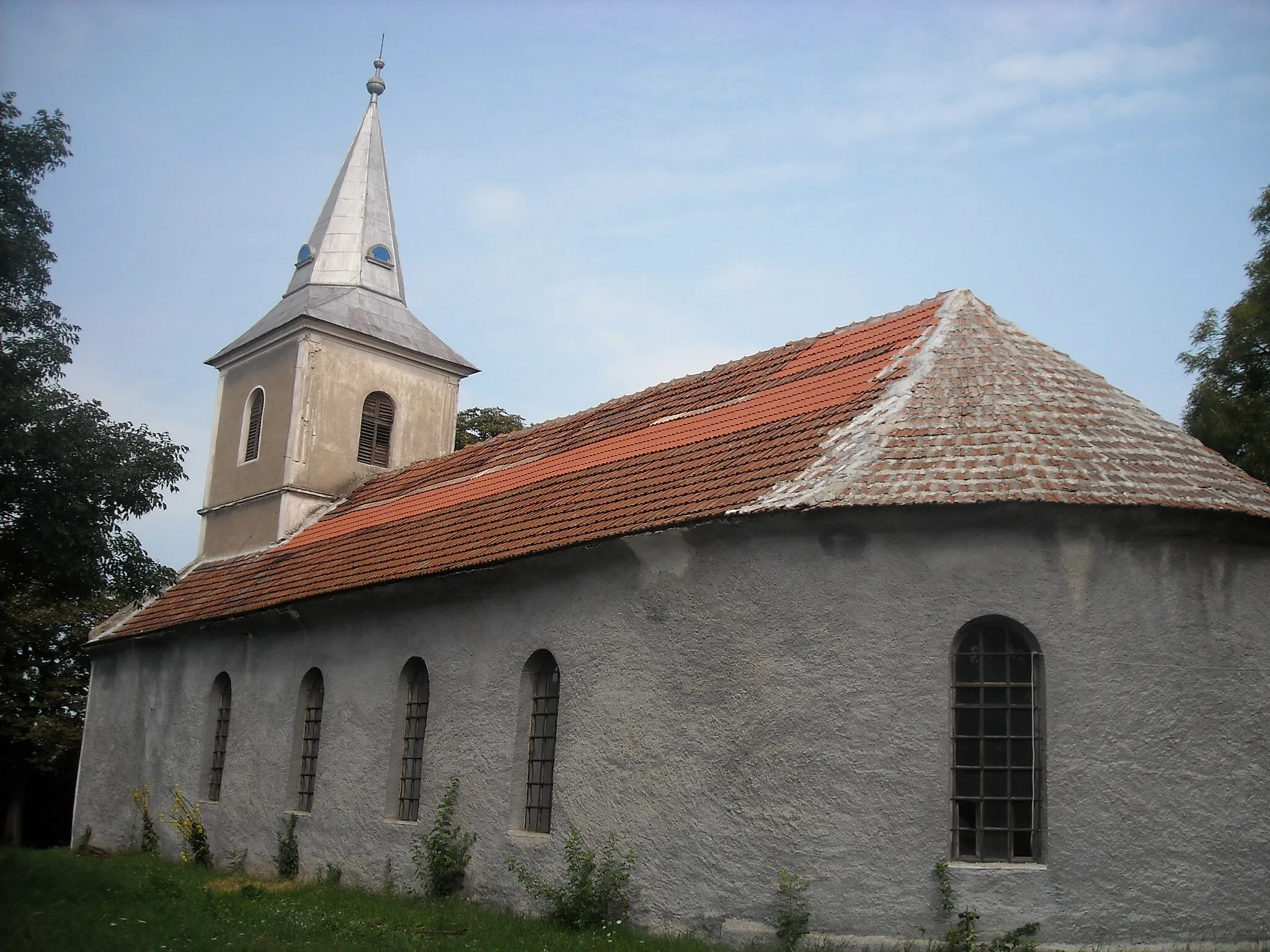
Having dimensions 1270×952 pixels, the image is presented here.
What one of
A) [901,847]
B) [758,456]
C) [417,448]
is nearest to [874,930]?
[901,847]

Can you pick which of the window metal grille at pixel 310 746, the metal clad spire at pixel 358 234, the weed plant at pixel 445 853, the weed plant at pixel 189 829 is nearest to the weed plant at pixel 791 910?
the weed plant at pixel 445 853

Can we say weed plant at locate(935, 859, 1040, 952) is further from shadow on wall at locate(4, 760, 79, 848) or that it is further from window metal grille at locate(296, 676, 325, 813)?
shadow on wall at locate(4, 760, 79, 848)

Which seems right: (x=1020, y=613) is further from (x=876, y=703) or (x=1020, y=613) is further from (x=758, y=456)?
(x=758, y=456)

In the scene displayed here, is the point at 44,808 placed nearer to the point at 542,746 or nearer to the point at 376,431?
the point at 376,431

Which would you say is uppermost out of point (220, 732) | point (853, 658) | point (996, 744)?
point (853, 658)

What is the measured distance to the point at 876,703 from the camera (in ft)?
40.4

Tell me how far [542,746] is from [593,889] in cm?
236

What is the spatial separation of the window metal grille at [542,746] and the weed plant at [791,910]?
3805 millimetres

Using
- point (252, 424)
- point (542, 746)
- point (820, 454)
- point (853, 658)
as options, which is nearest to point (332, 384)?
point (252, 424)

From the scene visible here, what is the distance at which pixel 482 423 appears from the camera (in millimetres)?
38000

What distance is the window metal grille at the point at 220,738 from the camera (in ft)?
71.1

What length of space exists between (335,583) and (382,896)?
4.76 meters

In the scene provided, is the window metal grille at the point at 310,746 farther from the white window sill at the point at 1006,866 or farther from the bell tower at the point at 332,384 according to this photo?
the white window sill at the point at 1006,866

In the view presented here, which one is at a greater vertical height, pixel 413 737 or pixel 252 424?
pixel 252 424
